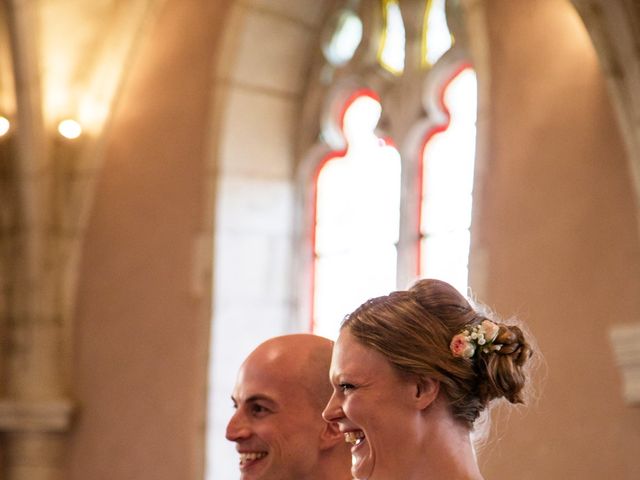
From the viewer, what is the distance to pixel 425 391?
2627mm

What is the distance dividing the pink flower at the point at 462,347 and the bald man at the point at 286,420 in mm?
1106

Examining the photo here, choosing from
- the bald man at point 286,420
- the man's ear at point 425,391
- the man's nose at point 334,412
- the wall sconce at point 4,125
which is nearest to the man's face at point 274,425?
the bald man at point 286,420

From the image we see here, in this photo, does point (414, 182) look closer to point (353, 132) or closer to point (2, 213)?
point (353, 132)

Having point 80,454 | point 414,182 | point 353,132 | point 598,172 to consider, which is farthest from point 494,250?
point 80,454

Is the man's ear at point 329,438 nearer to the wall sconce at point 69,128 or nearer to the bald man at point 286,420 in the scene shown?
the bald man at point 286,420

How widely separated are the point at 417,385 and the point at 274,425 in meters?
1.12

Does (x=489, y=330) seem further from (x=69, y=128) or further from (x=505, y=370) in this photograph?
(x=69, y=128)

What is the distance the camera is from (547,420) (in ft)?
18.7

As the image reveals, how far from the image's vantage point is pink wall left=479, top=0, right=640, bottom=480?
18.0ft

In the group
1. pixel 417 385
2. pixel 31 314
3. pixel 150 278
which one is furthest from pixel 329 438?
pixel 31 314

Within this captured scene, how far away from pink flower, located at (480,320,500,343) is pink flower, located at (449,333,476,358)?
5 centimetres

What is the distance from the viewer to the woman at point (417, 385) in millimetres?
2607

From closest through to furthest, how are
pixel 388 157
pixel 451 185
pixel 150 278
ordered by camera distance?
1. pixel 451 185
2. pixel 388 157
3. pixel 150 278

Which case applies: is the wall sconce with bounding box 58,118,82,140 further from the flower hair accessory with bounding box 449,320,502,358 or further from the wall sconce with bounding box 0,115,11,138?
the flower hair accessory with bounding box 449,320,502,358
